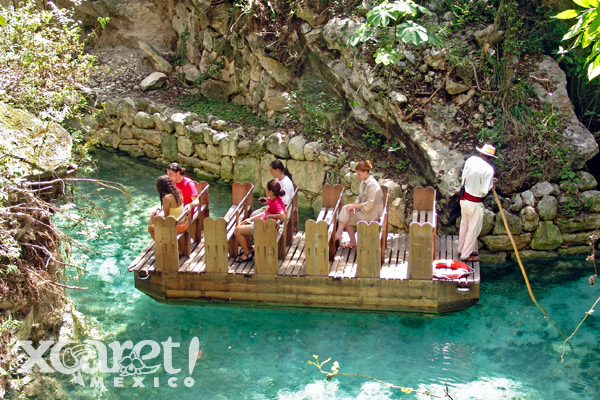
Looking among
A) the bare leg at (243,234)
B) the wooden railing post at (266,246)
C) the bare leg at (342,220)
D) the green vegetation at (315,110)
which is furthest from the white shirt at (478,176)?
the green vegetation at (315,110)

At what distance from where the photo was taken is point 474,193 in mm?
7992

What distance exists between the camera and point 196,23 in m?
14.0

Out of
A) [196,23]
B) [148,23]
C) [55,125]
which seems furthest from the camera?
[148,23]

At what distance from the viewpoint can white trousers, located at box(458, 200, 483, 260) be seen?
8039 millimetres

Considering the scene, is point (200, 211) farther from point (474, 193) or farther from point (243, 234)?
point (474, 193)

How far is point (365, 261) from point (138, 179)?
636 cm

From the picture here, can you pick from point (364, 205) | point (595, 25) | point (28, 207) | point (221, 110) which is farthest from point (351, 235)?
point (221, 110)

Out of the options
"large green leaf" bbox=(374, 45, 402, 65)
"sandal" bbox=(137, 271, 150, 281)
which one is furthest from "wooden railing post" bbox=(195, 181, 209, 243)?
"large green leaf" bbox=(374, 45, 402, 65)

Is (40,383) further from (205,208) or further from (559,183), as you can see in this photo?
(559,183)

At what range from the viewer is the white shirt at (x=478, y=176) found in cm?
787

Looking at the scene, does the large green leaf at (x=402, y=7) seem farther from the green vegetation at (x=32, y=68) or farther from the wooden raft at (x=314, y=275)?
the green vegetation at (x=32, y=68)

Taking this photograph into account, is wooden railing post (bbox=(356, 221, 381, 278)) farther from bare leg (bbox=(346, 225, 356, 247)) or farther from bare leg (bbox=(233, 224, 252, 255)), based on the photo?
bare leg (bbox=(233, 224, 252, 255))

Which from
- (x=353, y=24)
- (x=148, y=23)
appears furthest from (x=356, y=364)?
(x=148, y=23)

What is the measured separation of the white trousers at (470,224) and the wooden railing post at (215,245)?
3044mm
